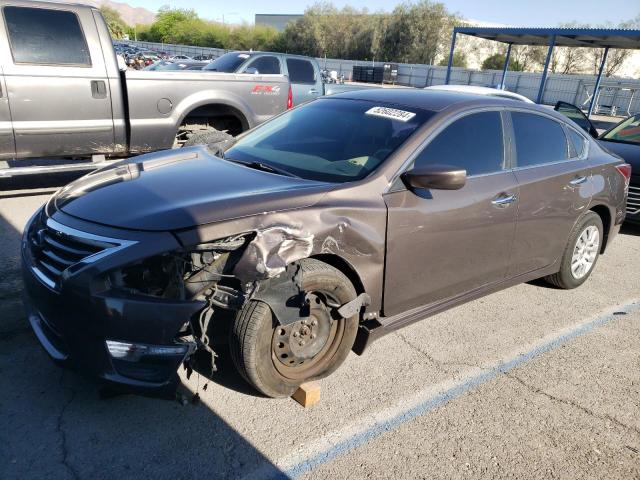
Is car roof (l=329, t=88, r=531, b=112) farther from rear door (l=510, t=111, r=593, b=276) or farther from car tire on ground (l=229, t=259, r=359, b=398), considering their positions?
car tire on ground (l=229, t=259, r=359, b=398)

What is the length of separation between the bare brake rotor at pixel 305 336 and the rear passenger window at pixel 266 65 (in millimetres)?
9292

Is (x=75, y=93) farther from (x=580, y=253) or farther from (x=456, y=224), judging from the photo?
(x=580, y=253)

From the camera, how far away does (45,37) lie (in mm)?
5875

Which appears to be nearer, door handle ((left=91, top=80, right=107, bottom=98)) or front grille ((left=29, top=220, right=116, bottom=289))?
front grille ((left=29, top=220, right=116, bottom=289))

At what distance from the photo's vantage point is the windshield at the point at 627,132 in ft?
25.3

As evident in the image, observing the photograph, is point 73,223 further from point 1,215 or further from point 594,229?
point 594,229

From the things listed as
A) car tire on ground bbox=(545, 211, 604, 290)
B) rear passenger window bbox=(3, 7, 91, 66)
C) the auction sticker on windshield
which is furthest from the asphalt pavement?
rear passenger window bbox=(3, 7, 91, 66)

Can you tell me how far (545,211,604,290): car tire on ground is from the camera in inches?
182

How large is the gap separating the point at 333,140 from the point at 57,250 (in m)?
1.92

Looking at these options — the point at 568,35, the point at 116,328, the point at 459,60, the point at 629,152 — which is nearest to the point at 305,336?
the point at 116,328

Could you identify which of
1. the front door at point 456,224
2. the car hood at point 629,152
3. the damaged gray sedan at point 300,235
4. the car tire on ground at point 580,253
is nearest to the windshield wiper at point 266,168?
the damaged gray sedan at point 300,235

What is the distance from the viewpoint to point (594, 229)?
16.0 feet

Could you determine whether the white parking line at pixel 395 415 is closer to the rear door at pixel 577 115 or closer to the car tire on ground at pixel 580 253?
the car tire on ground at pixel 580 253

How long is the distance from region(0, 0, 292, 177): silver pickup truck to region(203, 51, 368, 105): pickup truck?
4.55 m
